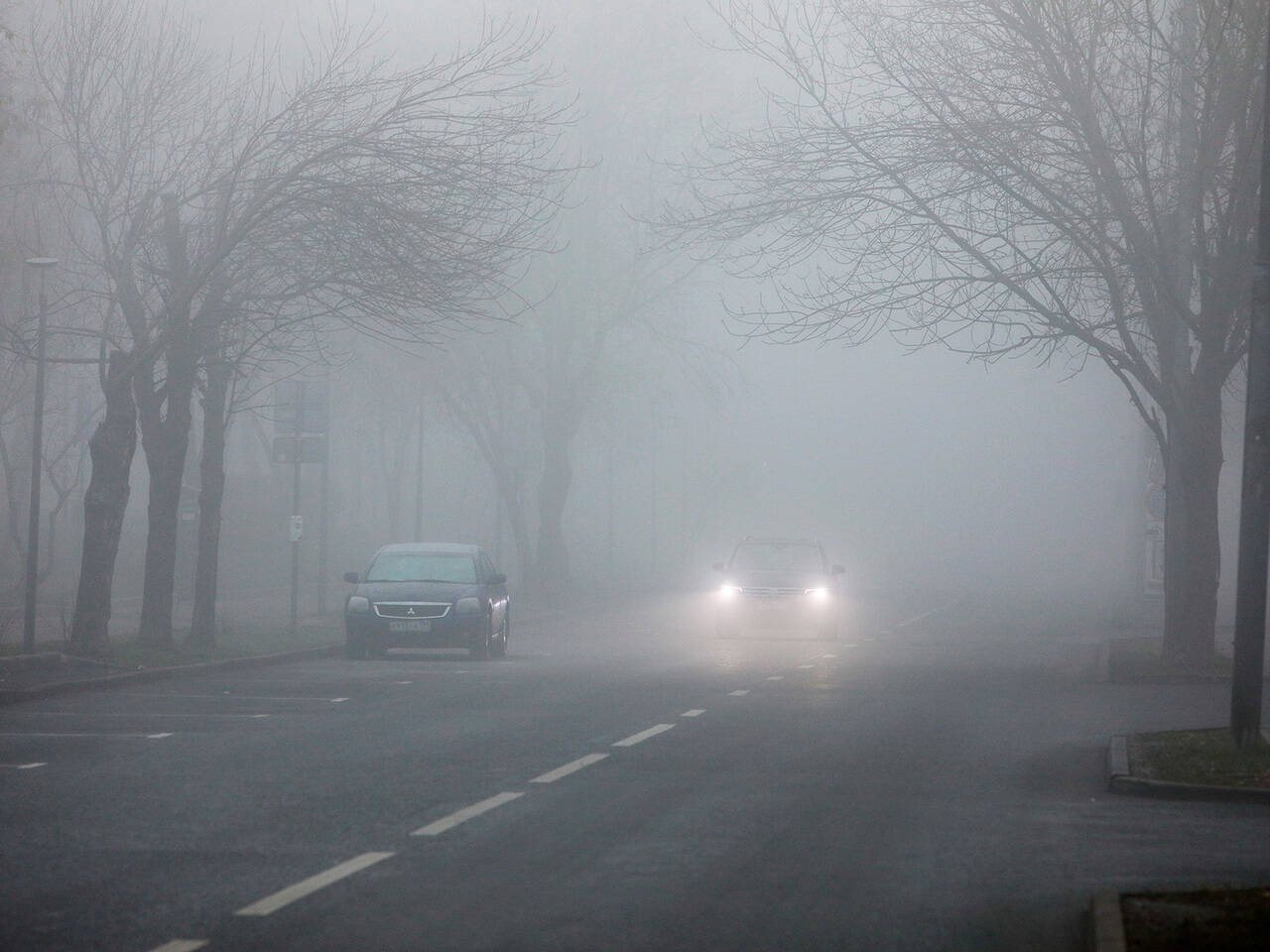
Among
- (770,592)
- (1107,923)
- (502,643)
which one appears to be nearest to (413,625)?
(502,643)

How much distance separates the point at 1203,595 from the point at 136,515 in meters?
47.6

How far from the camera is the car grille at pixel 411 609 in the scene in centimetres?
2664

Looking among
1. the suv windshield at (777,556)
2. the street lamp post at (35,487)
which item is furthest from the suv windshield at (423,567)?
the suv windshield at (777,556)

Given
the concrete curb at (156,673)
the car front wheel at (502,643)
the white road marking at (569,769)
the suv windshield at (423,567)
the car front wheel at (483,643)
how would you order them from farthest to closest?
1. the car front wheel at (502,643)
2. the suv windshield at (423,567)
3. the car front wheel at (483,643)
4. the concrete curb at (156,673)
5. the white road marking at (569,769)

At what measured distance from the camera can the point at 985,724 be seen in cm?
1736

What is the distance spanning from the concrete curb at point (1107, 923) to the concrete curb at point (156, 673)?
1347cm

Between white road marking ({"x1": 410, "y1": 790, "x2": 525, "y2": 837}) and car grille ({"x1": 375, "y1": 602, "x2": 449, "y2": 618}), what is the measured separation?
15098mm

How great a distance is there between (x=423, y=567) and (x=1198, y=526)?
11.4 m

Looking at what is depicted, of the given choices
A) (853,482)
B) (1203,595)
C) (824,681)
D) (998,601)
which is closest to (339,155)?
(824,681)

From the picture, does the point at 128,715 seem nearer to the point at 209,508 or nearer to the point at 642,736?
the point at 642,736

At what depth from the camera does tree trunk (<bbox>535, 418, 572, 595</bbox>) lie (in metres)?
49.5

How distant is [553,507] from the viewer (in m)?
50.0

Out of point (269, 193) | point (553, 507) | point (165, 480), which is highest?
point (269, 193)

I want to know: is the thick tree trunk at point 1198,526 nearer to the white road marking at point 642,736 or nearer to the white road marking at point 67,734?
the white road marking at point 642,736
